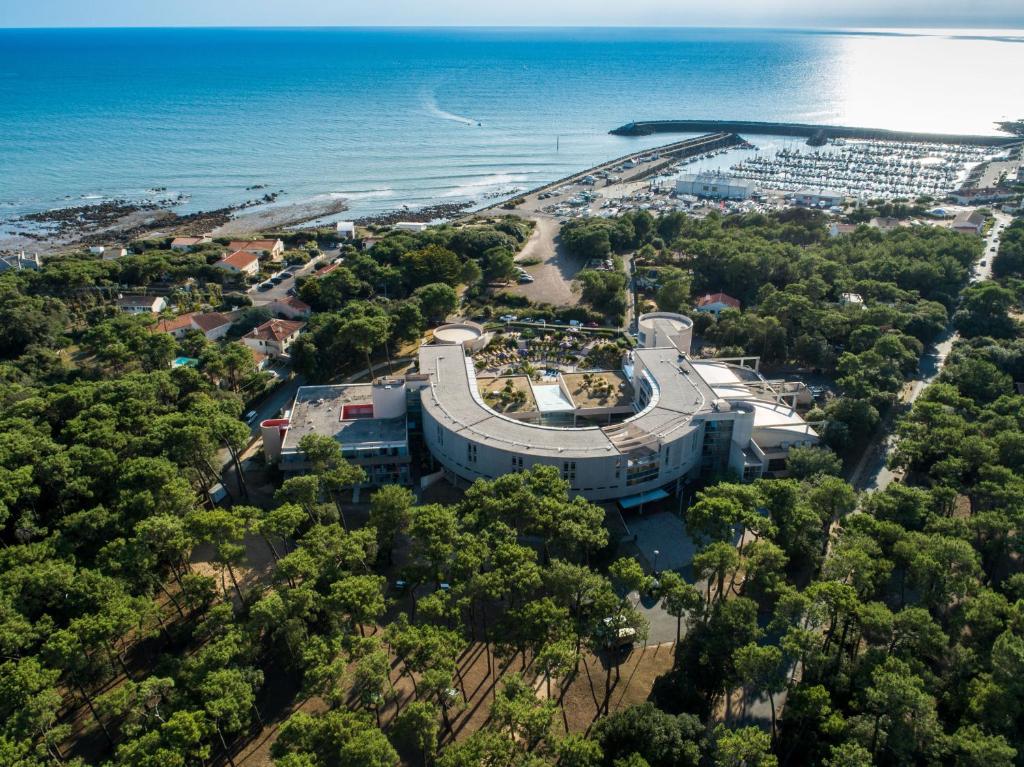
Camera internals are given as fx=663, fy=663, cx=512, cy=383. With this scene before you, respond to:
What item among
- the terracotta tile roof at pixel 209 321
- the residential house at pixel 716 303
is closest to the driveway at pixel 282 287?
the terracotta tile roof at pixel 209 321

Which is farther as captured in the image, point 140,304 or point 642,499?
point 140,304

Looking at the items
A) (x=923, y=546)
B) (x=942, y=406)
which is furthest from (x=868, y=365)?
(x=923, y=546)

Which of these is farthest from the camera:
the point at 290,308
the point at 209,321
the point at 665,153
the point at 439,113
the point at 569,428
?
the point at 439,113

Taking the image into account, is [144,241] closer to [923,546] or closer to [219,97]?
[923,546]

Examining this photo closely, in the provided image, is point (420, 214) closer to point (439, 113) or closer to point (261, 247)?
point (261, 247)

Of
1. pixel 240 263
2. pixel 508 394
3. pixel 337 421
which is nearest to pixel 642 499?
pixel 508 394

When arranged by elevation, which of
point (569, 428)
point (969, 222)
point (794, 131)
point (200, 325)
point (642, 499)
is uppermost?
point (794, 131)
